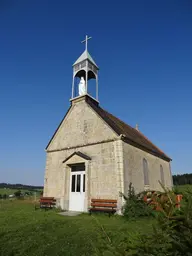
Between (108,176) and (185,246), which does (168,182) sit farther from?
(185,246)

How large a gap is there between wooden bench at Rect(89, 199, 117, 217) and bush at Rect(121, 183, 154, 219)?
1.98 ft

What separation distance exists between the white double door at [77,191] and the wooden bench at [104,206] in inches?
→ 57.1

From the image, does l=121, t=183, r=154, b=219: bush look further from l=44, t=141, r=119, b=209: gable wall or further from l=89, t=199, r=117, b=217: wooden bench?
l=44, t=141, r=119, b=209: gable wall

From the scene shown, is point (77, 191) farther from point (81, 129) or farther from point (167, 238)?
point (167, 238)

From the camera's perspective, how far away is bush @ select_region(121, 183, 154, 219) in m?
8.45

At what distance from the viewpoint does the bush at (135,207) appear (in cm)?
845

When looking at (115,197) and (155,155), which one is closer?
(115,197)

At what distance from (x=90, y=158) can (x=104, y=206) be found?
3.15 meters

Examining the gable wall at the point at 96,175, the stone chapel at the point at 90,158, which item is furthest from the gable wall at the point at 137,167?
the gable wall at the point at 96,175

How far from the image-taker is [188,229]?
1946 mm

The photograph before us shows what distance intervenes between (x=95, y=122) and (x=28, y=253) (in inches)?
341

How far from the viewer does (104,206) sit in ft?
31.3

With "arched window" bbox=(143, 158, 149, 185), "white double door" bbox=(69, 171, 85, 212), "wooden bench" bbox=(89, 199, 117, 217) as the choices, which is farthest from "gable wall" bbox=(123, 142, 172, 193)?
"white double door" bbox=(69, 171, 85, 212)

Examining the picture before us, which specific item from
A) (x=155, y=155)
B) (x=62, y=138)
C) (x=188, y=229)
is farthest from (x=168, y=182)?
(x=188, y=229)
